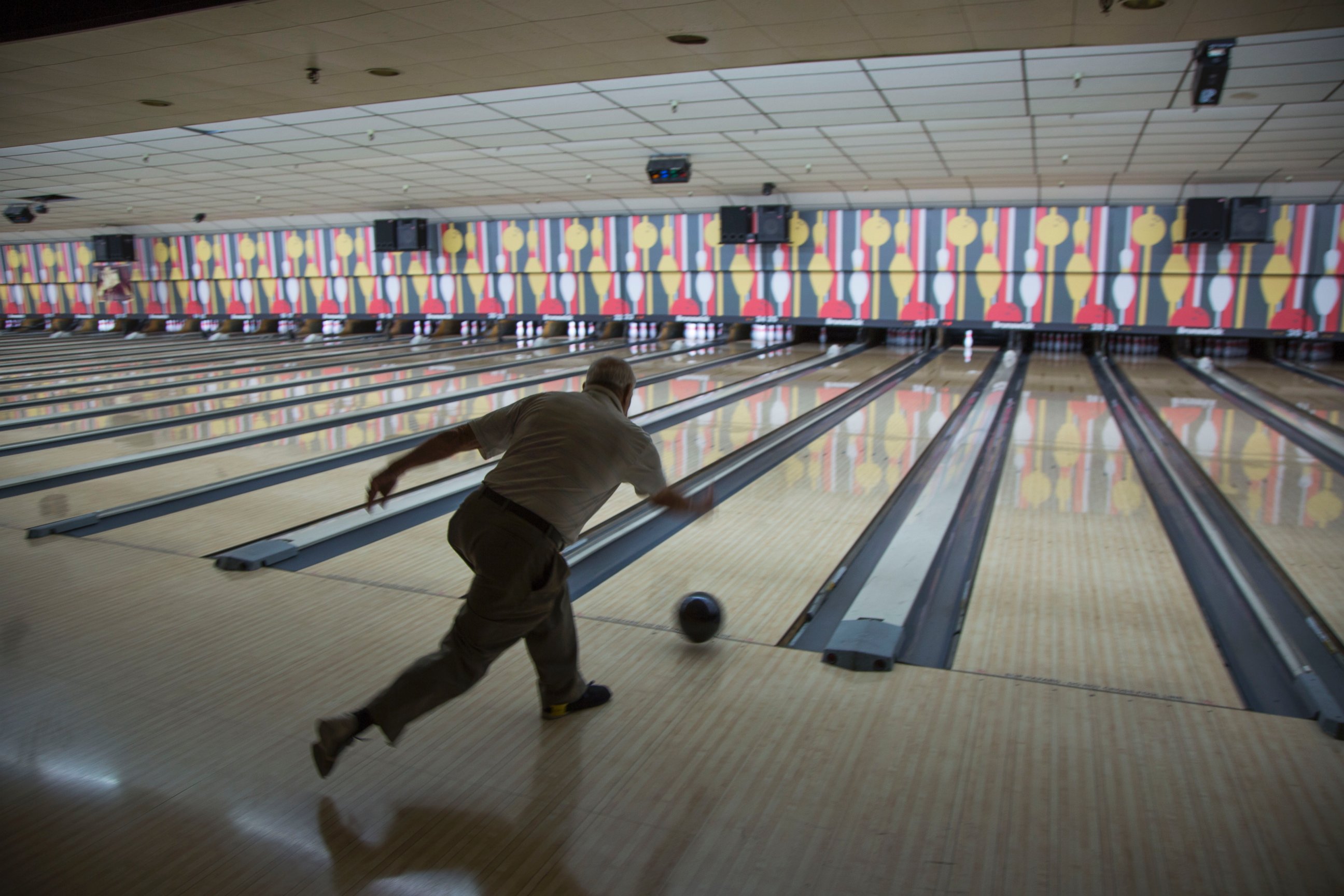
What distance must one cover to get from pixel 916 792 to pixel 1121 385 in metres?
7.77

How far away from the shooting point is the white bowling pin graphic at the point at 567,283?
14.1 meters

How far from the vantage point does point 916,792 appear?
188 centimetres

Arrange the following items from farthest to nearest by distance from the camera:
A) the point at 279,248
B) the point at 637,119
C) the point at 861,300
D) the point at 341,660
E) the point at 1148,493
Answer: the point at 279,248
the point at 861,300
the point at 637,119
the point at 1148,493
the point at 341,660

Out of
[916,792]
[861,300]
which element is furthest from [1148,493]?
[861,300]

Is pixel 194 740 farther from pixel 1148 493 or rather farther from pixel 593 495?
pixel 1148 493

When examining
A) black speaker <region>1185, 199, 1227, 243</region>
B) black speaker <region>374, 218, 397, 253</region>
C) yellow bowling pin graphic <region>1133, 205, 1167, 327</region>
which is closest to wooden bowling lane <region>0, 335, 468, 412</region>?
black speaker <region>374, 218, 397, 253</region>

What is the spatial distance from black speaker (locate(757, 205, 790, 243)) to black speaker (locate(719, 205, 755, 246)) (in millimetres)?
116

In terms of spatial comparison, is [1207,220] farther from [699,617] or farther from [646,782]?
[646,782]

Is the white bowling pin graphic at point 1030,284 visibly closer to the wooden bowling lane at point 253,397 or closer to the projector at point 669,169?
the projector at point 669,169

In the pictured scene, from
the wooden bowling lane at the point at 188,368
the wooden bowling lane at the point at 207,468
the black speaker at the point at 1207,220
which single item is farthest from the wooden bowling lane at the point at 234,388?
the black speaker at the point at 1207,220

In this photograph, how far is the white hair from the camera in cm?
220

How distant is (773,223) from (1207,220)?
17.1 feet

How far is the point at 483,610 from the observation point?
197cm

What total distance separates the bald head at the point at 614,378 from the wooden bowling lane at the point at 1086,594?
1.24 meters
